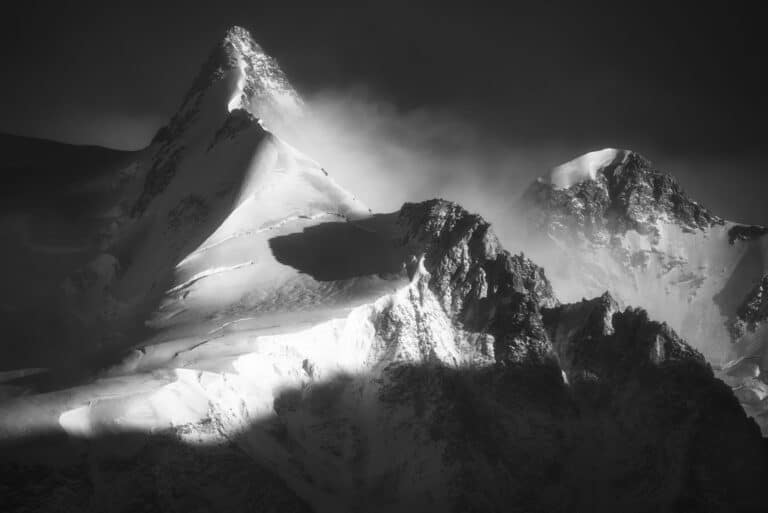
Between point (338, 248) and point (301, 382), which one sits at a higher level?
point (338, 248)

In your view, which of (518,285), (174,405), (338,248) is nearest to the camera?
(174,405)

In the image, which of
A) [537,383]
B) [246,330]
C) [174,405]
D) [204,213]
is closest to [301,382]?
[246,330]

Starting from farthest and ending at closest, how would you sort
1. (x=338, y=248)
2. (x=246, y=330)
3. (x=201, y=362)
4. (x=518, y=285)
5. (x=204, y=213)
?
1. (x=204, y=213)
2. (x=338, y=248)
3. (x=518, y=285)
4. (x=246, y=330)
5. (x=201, y=362)

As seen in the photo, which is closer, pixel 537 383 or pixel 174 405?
pixel 174 405

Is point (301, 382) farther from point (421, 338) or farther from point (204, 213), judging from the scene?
point (204, 213)

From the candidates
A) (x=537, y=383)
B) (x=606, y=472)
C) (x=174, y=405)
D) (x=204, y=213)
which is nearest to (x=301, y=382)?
(x=174, y=405)

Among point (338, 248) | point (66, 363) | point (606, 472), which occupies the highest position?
point (338, 248)
